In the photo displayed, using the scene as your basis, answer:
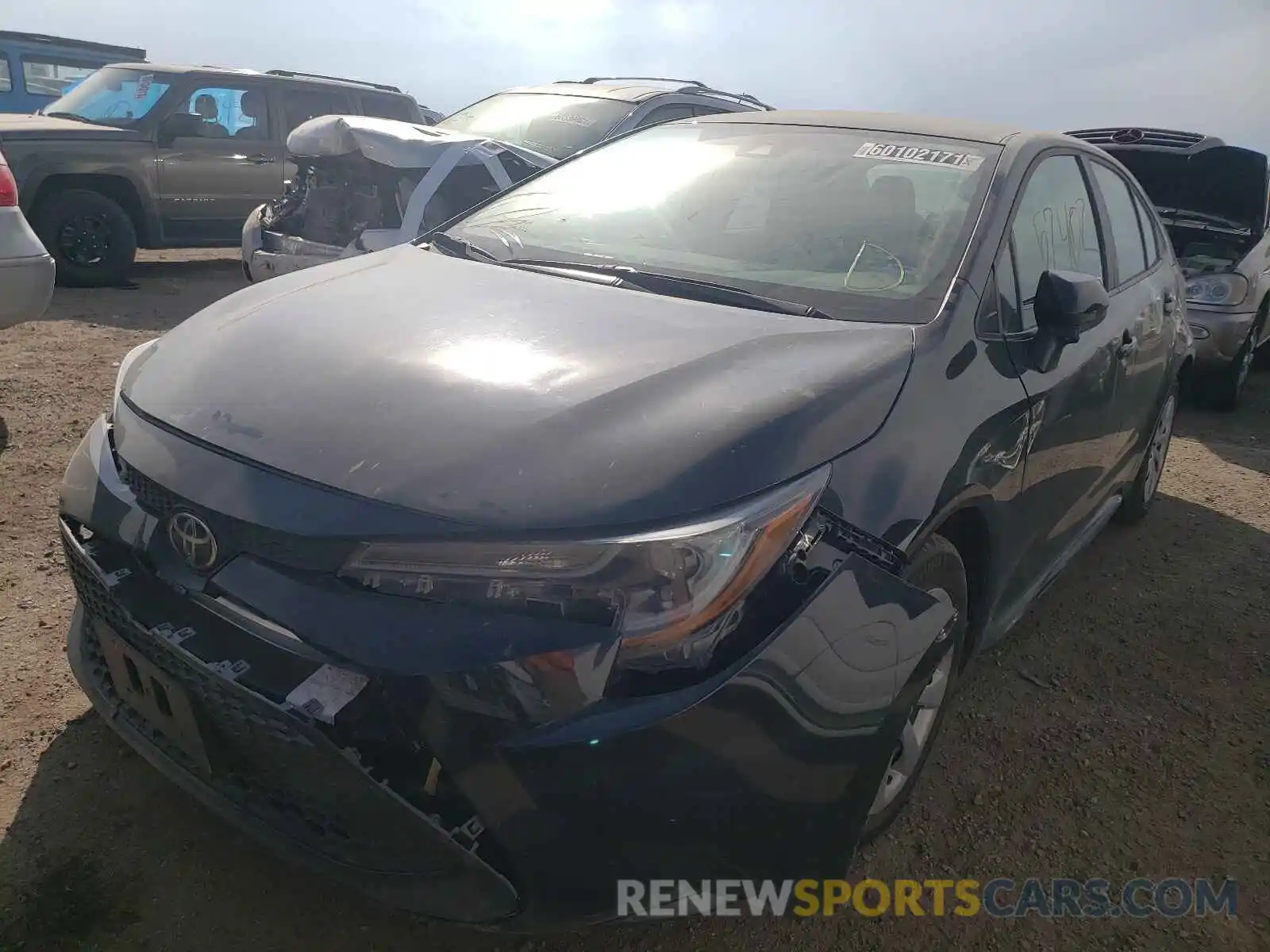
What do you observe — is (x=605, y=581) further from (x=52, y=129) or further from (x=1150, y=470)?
(x=52, y=129)

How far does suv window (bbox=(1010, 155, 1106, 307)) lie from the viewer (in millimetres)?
2484

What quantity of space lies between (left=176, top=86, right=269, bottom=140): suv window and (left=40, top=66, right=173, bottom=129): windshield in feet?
0.89

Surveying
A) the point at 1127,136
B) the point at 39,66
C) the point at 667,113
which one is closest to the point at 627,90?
the point at 667,113

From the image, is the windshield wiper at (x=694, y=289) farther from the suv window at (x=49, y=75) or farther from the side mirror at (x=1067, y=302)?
the suv window at (x=49, y=75)

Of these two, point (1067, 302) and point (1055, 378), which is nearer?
point (1067, 302)

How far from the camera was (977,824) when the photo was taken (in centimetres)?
234

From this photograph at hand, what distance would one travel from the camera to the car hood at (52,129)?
7.12 metres

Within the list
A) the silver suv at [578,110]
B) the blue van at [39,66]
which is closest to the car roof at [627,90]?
the silver suv at [578,110]

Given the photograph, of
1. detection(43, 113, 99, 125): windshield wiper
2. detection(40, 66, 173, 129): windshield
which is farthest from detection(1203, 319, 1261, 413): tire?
detection(43, 113, 99, 125): windshield wiper

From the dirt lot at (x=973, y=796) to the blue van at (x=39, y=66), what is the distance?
10.4 meters

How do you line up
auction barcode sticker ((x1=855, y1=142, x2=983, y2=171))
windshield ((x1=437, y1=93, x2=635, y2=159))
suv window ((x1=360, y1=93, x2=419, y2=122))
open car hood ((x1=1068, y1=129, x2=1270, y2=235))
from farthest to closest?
suv window ((x1=360, y1=93, x2=419, y2=122)) < windshield ((x1=437, y1=93, x2=635, y2=159)) < open car hood ((x1=1068, y1=129, x2=1270, y2=235)) < auction barcode sticker ((x1=855, y1=142, x2=983, y2=171))

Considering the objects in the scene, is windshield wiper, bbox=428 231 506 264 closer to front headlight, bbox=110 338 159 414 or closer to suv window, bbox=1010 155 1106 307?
front headlight, bbox=110 338 159 414

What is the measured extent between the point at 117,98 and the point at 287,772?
835cm

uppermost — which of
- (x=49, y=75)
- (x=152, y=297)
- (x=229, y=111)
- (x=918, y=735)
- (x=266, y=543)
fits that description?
(x=266, y=543)
